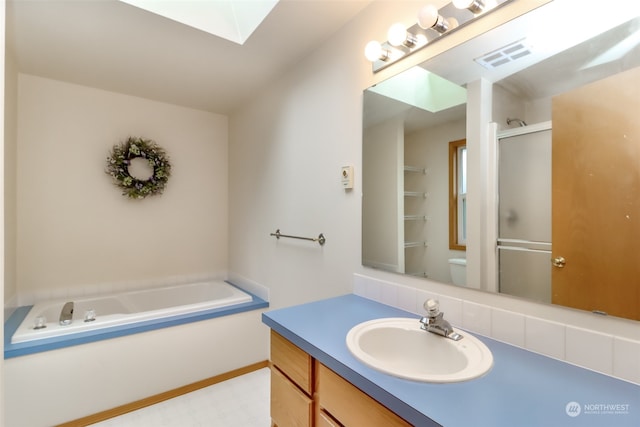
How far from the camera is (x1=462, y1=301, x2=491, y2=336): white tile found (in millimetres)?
1076

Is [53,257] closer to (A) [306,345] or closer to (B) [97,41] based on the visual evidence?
(B) [97,41]

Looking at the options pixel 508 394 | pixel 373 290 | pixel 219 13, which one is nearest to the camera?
pixel 508 394

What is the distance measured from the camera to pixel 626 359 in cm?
79

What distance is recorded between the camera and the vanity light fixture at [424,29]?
109 cm

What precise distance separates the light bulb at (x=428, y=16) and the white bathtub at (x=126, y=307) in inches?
85.2

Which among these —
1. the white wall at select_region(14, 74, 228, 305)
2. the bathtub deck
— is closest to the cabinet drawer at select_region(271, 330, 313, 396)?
the bathtub deck

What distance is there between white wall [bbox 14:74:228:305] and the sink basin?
245 cm

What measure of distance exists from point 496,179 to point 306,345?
35.2 inches

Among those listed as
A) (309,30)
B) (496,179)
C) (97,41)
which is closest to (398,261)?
(496,179)

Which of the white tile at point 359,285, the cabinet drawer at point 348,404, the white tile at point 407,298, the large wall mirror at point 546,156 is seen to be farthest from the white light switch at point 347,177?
the cabinet drawer at point 348,404

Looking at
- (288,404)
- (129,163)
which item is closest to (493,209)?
(288,404)

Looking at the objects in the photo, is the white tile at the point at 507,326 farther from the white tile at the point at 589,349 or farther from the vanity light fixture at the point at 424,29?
the vanity light fixture at the point at 424,29

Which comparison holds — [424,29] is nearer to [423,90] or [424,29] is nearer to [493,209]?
[423,90]

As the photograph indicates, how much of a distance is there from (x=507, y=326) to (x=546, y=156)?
0.57 meters
